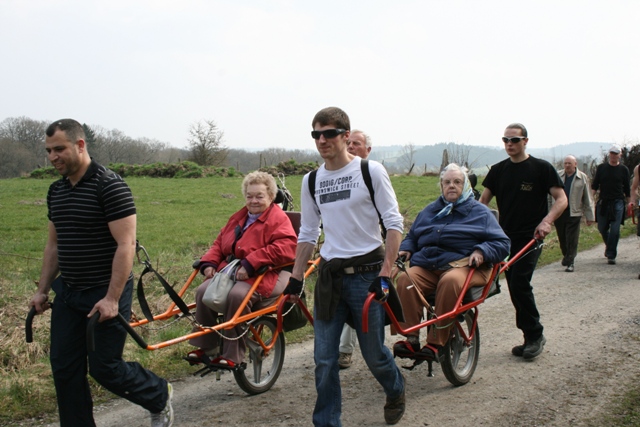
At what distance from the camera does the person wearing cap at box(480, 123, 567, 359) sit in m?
6.25

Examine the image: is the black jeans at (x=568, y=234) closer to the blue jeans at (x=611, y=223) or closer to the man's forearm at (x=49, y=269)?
the blue jeans at (x=611, y=223)

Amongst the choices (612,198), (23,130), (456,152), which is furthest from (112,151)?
(612,198)

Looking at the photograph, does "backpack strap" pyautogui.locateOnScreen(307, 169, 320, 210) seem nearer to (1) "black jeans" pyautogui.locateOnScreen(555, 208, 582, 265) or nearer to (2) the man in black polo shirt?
(2) the man in black polo shirt

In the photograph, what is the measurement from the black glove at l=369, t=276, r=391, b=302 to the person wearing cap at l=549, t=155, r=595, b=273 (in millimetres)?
7660

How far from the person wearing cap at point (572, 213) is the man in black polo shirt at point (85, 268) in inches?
344

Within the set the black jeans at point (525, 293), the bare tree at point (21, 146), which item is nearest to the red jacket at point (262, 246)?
the black jeans at point (525, 293)

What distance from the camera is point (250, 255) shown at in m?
5.34

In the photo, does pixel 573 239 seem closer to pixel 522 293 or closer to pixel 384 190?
pixel 522 293

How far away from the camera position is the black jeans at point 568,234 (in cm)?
1106

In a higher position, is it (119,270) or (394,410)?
(119,270)

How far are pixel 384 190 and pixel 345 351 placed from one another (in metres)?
2.46

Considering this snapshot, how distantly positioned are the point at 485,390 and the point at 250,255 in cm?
228

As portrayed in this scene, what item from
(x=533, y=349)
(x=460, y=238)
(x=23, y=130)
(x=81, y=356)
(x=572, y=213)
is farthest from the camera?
(x=23, y=130)

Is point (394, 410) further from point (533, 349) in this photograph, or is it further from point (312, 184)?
point (533, 349)
